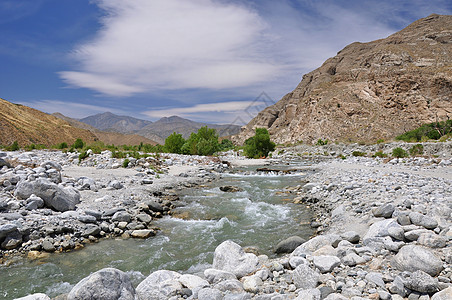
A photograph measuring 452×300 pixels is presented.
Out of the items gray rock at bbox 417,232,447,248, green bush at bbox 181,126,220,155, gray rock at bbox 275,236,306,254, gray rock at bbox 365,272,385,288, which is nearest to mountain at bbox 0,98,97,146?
green bush at bbox 181,126,220,155

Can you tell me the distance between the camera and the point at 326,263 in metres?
3.65

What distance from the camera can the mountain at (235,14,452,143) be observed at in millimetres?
55931

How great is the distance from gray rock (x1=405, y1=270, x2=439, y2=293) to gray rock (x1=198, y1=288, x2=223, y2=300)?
2323mm

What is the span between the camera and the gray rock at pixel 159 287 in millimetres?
3543

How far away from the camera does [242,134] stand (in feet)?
434

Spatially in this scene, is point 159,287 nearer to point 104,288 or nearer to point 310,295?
point 104,288

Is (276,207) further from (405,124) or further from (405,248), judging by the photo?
(405,124)

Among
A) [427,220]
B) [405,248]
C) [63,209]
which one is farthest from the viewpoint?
[63,209]

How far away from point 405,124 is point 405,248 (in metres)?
64.9

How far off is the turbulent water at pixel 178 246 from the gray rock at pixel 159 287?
59.0 inches

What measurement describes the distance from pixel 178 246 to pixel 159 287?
320 cm

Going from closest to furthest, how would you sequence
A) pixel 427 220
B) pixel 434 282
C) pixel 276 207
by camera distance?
pixel 434 282 < pixel 427 220 < pixel 276 207

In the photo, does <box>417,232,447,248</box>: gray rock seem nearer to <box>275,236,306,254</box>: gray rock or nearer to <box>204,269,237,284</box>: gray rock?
<box>275,236,306,254</box>: gray rock

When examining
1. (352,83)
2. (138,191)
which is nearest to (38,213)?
(138,191)
